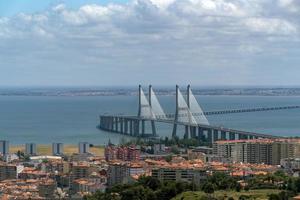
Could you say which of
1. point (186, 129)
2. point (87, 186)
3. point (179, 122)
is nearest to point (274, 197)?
point (87, 186)

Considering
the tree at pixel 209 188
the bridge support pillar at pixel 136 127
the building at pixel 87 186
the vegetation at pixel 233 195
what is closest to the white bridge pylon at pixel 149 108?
the bridge support pillar at pixel 136 127

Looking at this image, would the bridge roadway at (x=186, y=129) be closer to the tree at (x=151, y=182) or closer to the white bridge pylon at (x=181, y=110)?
the white bridge pylon at (x=181, y=110)

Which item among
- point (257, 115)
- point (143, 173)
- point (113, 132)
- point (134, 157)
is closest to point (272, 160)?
point (134, 157)

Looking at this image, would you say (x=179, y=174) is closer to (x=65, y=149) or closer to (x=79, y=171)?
(x=79, y=171)

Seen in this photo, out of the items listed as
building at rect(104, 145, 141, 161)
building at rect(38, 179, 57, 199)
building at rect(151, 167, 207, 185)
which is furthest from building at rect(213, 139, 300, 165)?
building at rect(38, 179, 57, 199)

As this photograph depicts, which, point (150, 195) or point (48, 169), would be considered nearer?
point (150, 195)

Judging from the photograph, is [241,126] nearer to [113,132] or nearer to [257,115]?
[113,132]
